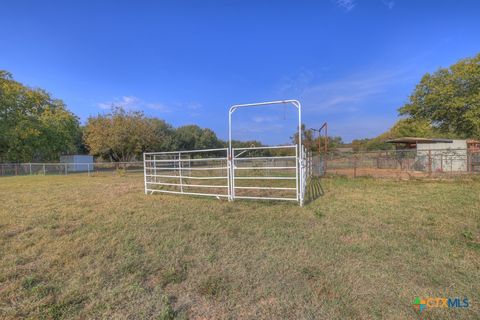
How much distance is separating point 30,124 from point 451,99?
38.3m

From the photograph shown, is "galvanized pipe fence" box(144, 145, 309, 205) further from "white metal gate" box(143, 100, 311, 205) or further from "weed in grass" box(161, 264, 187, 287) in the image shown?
"weed in grass" box(161, 264, 187, 287)

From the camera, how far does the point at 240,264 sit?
298cm

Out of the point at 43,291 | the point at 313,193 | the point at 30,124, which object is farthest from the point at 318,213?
the point at 30,124

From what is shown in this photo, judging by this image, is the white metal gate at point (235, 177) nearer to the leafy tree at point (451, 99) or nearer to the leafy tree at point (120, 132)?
the leafy tree at point (120, 132)

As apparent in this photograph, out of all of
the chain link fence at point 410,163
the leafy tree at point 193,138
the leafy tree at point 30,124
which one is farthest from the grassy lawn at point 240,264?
the leafy tree at point 193,138

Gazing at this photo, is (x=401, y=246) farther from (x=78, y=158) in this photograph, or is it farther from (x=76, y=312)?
(x=78, y=158)

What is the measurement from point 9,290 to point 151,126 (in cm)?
2461

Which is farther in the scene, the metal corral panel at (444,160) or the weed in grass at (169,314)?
the metal corral panel at (444,160)

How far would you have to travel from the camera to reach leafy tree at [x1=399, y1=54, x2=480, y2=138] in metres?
18.9

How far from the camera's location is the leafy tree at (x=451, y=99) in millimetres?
18905

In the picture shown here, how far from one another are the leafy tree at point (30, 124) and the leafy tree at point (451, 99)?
1426 inches

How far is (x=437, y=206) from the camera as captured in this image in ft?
19.3

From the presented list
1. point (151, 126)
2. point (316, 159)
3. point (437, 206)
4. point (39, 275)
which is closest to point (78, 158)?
point (151, 126)

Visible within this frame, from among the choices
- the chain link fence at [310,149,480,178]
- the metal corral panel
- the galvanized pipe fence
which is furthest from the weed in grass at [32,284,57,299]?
the metal corral panel
